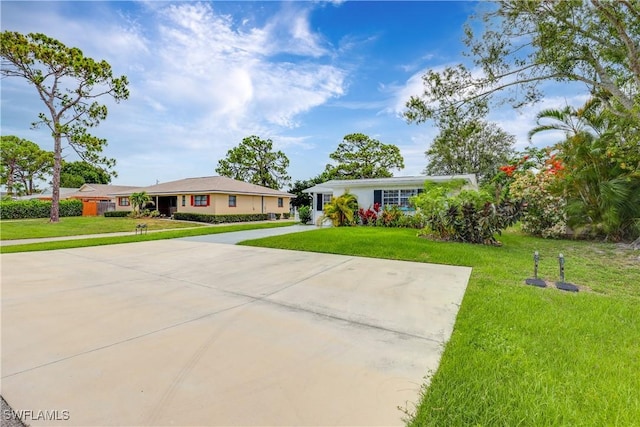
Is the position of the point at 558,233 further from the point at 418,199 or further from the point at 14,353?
the point at 14,353

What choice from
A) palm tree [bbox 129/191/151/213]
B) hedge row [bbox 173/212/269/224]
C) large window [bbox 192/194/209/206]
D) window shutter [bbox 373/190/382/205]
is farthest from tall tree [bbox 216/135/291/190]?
window shutter [bbox 373/190/382/205]

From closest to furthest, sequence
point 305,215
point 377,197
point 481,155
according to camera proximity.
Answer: point 377,197
point 305,215
point 481,155

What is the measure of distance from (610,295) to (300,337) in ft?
16.4

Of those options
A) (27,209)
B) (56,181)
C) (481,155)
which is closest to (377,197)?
(481,155)

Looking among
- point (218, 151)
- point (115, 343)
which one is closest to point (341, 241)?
point (115, 343)

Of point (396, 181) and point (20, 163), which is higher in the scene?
point (20, 163)

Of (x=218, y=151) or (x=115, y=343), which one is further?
(x=218, y=151)

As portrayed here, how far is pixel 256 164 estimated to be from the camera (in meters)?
36.0

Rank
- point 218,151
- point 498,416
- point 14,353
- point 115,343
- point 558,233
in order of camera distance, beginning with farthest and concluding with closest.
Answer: point 218,151, point 558,233, point 115,343, point 14,353, point 498,416

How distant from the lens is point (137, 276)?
19.0 ft

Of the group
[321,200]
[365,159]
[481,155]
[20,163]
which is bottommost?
[321,200]

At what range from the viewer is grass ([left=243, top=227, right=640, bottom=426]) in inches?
74.7

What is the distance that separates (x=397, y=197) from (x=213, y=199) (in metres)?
13.5

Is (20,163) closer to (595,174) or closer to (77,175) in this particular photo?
(77,175)
